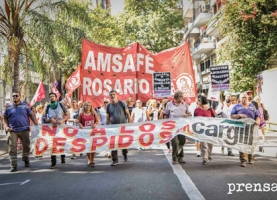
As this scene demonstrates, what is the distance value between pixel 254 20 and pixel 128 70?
1203 cm

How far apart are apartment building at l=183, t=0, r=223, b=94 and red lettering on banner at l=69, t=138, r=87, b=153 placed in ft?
88.5

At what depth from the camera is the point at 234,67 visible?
2188 centimetres

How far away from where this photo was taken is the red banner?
10.4 meters

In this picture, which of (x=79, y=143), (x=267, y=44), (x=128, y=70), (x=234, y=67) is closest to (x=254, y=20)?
(x=267, y=44)

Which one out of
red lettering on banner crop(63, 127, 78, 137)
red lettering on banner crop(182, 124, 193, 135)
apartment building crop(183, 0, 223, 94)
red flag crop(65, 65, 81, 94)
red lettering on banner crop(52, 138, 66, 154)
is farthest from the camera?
apartment building crop(183, 0, 223, 94)

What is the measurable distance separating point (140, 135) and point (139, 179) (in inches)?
79.2

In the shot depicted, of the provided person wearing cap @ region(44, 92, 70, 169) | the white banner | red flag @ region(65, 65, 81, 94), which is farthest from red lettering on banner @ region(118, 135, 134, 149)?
red flag @ region(65, 65, 81, 94)

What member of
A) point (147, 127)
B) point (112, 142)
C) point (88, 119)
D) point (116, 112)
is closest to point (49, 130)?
point (88, 119)

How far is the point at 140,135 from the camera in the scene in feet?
29.4

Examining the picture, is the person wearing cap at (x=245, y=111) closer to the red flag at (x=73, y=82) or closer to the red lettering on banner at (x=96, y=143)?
the red lettering on banner at (x=96, y=143)

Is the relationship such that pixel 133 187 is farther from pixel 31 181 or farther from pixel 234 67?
pixel 234 67

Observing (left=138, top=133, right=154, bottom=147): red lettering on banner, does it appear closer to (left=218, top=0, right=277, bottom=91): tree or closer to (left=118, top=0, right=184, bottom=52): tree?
(left=218, top=0, right=277, bottom=91): tree

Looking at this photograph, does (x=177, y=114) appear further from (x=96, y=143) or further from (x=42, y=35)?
(x=42, y=35)

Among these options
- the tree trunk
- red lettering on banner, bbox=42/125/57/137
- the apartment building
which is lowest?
red lettering on banner, bbox=42/125/57/137
